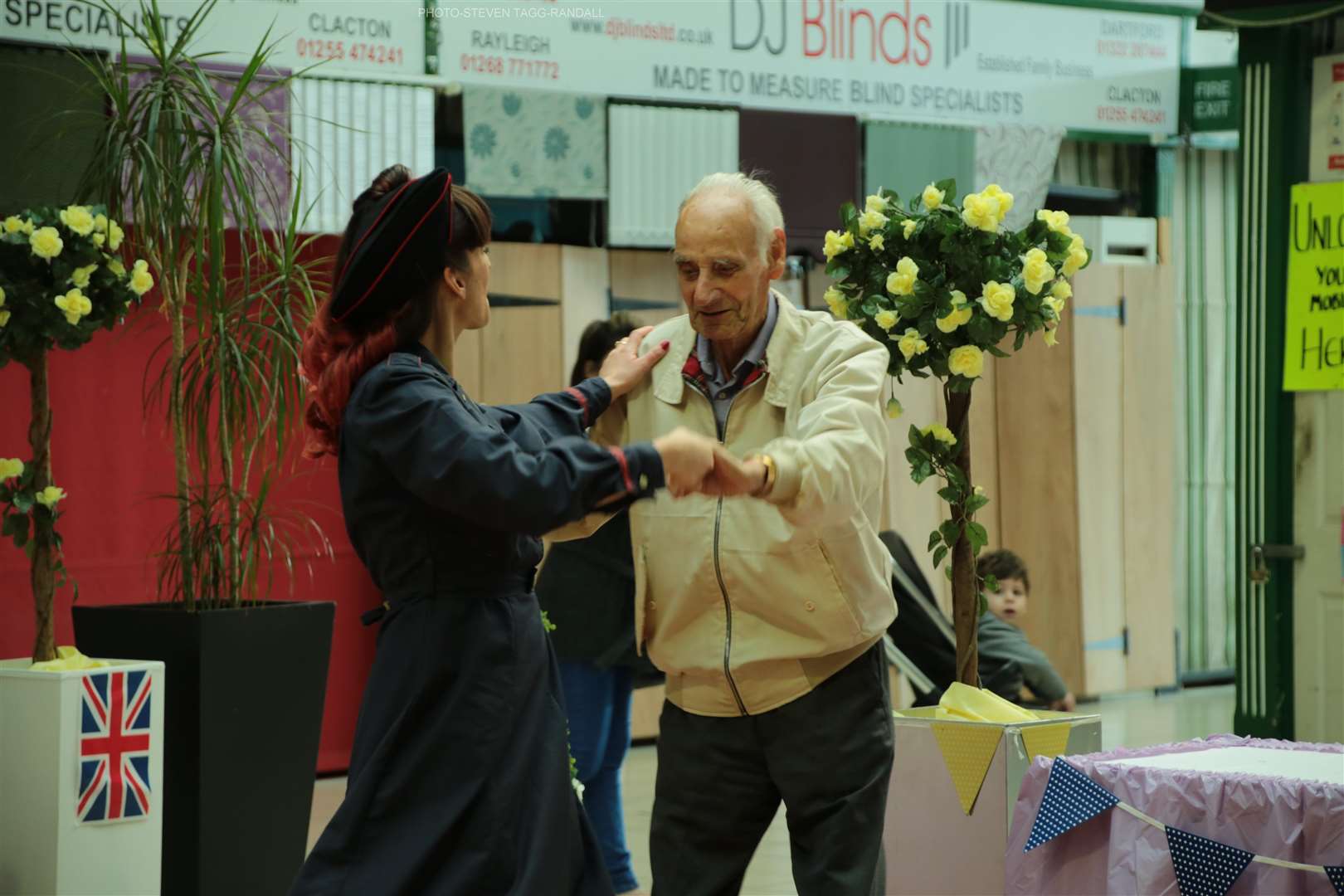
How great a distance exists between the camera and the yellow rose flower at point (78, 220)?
13.9 ft

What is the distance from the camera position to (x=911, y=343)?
10.9 feet

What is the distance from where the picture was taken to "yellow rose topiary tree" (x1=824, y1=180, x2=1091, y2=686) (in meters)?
3.32

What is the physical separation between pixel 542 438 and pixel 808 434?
40 cm

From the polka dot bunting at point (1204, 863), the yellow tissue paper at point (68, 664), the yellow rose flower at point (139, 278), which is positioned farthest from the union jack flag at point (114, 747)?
the polka dot bunting at point (1204, 863)

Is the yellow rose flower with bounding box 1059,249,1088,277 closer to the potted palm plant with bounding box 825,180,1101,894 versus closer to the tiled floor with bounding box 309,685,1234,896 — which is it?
the potted palm plant with bounding box 825,180,1101,894

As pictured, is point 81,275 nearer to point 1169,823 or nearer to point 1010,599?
point 1169,823

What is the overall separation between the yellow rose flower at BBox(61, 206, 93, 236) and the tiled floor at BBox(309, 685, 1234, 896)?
196cm

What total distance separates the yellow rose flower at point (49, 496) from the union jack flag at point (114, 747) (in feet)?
1.62

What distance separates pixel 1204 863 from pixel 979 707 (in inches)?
30.1

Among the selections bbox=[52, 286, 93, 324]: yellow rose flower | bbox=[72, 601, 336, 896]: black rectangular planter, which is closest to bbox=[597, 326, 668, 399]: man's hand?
bbox=[72, 601, 336, 896]: black rectangular planter

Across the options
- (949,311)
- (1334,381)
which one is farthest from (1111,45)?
(949,311)

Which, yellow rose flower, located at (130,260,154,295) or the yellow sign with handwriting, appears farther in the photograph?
the yellow sign with handwriting

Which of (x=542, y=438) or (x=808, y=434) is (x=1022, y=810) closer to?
(x=808, y=434)

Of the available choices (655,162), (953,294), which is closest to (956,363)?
(953,294)
